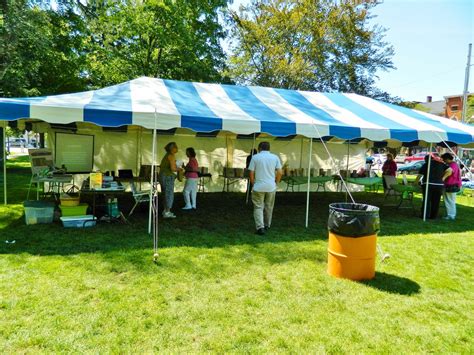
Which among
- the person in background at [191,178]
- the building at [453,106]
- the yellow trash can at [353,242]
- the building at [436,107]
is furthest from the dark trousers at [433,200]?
the building at [436,107]

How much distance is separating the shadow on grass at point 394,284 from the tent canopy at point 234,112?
9.27 feet

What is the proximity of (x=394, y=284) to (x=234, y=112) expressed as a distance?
3811 mm

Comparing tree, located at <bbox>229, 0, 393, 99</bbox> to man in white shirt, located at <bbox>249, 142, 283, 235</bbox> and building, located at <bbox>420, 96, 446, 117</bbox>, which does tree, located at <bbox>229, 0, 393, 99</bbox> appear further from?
building, located at <bbox>420, 96, 446, 117</bbox>

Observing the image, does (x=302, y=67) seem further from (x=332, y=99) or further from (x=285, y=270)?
(x=285, y=270)

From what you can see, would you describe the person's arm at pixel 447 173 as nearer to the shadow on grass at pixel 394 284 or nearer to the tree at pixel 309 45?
the shadow on grass at pixel 394 284

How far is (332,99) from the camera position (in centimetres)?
898

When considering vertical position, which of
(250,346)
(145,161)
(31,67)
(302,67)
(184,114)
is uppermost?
(302,67)

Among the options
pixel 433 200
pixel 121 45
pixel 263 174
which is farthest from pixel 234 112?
pixel 121 45

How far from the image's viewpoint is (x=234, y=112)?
638 centimetres

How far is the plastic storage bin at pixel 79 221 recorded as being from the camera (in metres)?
5.73

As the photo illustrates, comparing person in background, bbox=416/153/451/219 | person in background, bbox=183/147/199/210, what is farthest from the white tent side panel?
person in background, bbox=183/147/199/210

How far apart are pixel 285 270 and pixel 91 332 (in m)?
2.25

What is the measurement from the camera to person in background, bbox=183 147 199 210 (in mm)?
7442

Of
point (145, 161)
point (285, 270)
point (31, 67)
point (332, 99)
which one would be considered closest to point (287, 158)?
point (332, 99)
